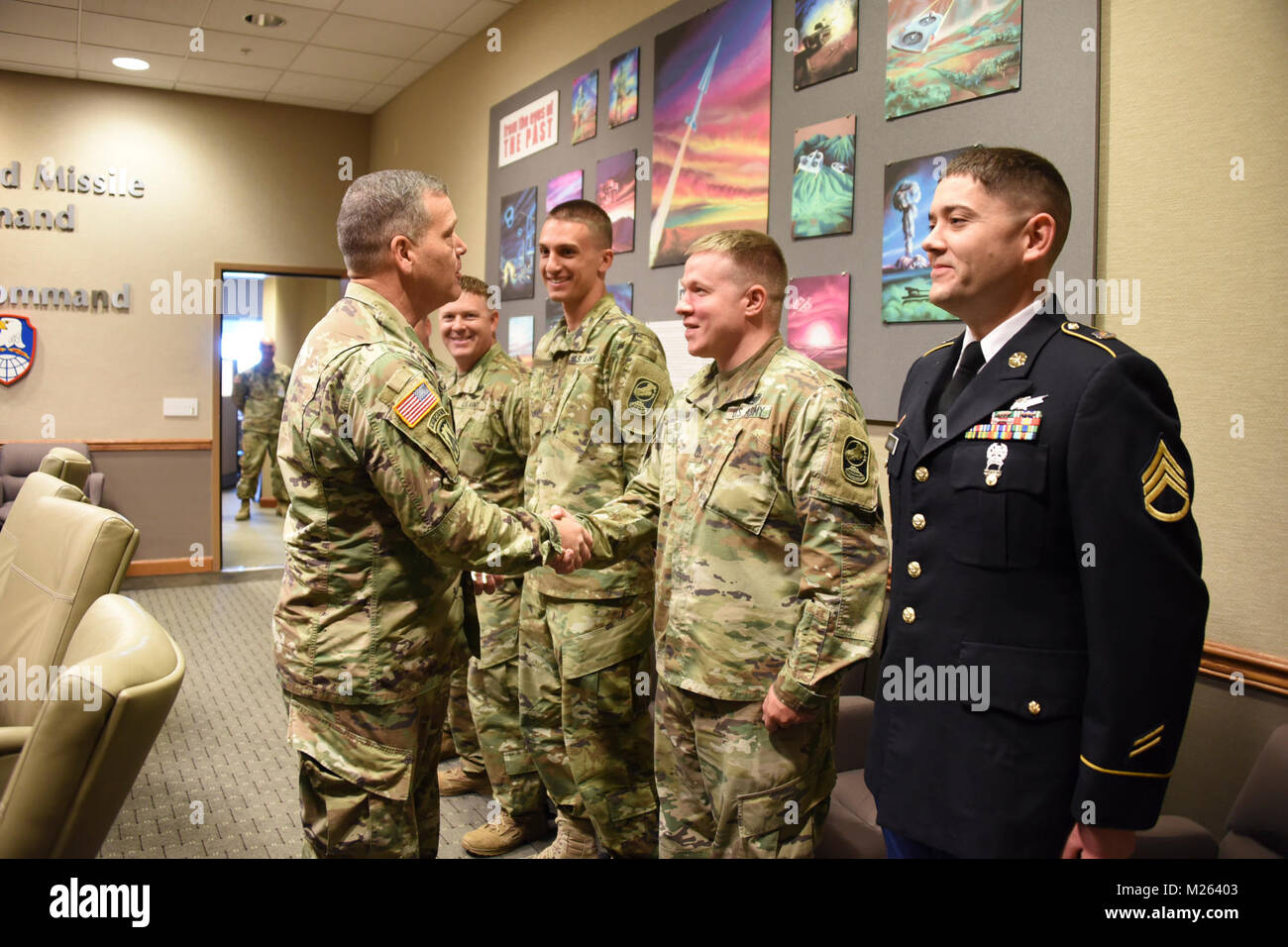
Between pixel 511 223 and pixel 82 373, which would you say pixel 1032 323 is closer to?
pixel 511 223

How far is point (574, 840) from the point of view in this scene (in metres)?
2.65

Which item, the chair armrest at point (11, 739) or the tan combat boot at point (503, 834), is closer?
the chair armrest at point (11, 739)

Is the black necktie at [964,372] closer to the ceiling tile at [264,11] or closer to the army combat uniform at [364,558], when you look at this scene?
the army combat uniform at [364,558]

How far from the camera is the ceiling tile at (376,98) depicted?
6.91 m

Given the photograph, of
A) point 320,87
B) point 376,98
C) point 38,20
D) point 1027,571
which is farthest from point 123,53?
point 1027,571

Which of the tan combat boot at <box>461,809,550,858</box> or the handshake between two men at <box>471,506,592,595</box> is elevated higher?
the handshake between two men at <box>471,506,592,595</box>

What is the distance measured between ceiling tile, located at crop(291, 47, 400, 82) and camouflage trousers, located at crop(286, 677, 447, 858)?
18.3 ft

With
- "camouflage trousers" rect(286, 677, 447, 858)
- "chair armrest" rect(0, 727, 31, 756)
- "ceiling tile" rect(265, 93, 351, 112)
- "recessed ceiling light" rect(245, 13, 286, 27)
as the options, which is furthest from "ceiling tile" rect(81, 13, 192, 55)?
"camouflage trousers" rect(286, 677, 447, 858)

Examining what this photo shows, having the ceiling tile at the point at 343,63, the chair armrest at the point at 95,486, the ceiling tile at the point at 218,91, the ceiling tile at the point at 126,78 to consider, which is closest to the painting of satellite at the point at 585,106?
the ceiling tile at the point at 343,63

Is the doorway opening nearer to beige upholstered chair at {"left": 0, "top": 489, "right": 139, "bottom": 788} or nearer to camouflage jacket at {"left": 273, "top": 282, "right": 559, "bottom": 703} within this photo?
beige upholstered chair at {"left": 0, "top": 489, "right": 139, "bottom": 788}

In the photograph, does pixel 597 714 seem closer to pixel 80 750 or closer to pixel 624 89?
pixel 80 750

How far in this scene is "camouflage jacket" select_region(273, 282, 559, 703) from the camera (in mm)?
1639

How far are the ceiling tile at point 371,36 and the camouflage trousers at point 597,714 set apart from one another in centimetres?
439
